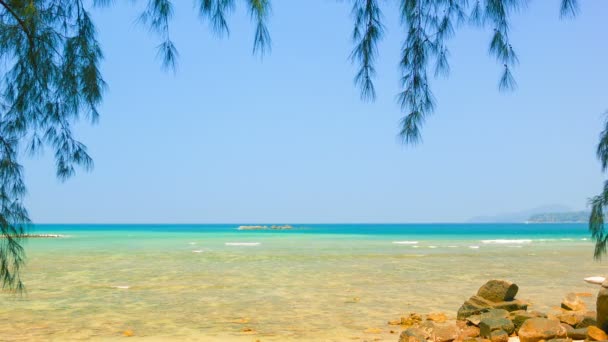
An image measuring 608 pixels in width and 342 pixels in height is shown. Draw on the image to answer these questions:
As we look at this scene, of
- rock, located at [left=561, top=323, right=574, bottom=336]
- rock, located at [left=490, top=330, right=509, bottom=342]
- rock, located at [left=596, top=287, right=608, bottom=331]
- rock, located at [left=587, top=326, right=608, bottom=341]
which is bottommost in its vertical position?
rock, located at [left=490, top=330, right=509, bottom=342]

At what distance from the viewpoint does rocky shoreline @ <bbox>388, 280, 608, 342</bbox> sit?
6191 mm

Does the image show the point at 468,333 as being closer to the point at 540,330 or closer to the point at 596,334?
the point at 540,330

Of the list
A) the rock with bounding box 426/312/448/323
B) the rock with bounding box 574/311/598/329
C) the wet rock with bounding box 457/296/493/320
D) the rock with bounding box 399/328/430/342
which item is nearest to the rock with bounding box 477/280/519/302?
the wet rock with bounding box 457/296/493/320

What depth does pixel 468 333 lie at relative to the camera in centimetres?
724

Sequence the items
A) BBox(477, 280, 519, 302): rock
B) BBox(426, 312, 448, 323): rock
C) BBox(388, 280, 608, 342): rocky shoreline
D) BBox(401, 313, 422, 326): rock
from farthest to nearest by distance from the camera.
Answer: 1. BBox(426, 312, 448, 323): rock
2. BBox(401, 313, 422, 326): rock
3. BBox(477, 280, 519, 302): rock
4. BBox(388, 280, 608, 342): rocky shoreline

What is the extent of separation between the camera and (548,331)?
622 cm

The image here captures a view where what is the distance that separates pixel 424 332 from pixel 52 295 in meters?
10.2

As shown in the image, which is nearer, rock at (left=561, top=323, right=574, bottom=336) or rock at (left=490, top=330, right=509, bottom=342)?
rock at (left=561, top=323, right=574, bottom=336)

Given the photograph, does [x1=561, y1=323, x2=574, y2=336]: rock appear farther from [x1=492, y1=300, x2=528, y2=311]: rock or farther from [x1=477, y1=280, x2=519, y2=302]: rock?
[x1=477, y1=280, x2=519, y2=302]: rock

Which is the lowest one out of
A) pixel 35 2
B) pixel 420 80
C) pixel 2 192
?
pixel 2 192

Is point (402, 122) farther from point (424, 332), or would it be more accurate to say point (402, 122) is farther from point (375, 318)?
point (375, 318)

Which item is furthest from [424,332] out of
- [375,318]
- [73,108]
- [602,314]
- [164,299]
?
[164,299]

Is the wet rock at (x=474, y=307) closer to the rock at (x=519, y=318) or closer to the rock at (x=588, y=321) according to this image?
the rock at (x=519, y=318)

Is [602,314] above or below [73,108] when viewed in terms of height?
below
